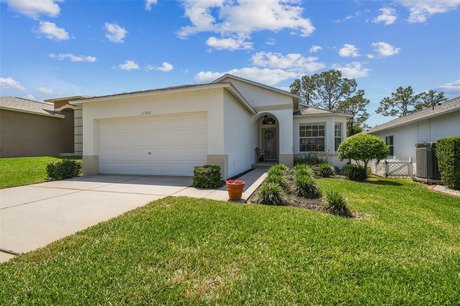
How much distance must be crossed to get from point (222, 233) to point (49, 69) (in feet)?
41.5

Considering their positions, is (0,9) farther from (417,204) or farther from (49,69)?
(417,204)

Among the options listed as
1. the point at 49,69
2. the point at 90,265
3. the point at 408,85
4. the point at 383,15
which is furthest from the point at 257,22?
the point at 408,85

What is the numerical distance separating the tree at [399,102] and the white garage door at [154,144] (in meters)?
40.8

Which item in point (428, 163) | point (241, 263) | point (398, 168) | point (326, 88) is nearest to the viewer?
point (241, 263)

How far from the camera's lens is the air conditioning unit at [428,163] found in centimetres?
1096

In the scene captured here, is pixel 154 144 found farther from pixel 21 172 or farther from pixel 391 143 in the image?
pixel 391 143

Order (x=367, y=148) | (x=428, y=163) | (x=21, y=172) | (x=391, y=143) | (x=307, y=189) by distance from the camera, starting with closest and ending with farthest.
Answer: (x=307, y=189), (x=21, y=172), (x=428, y=163), (x=367, y=148), (x=391, y=143)

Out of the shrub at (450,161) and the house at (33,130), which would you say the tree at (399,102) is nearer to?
the shrub at (450,161)

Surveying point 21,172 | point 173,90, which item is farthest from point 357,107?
point 21,172

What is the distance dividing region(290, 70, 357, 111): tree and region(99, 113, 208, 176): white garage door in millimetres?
28679

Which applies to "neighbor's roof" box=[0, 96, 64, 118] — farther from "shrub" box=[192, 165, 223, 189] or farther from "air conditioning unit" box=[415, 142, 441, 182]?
"air conditioning unit" box=[415, 142, 441, 182]

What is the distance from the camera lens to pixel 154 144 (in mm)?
10852

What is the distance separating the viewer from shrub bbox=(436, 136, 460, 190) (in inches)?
358

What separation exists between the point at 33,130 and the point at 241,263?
810 inches
